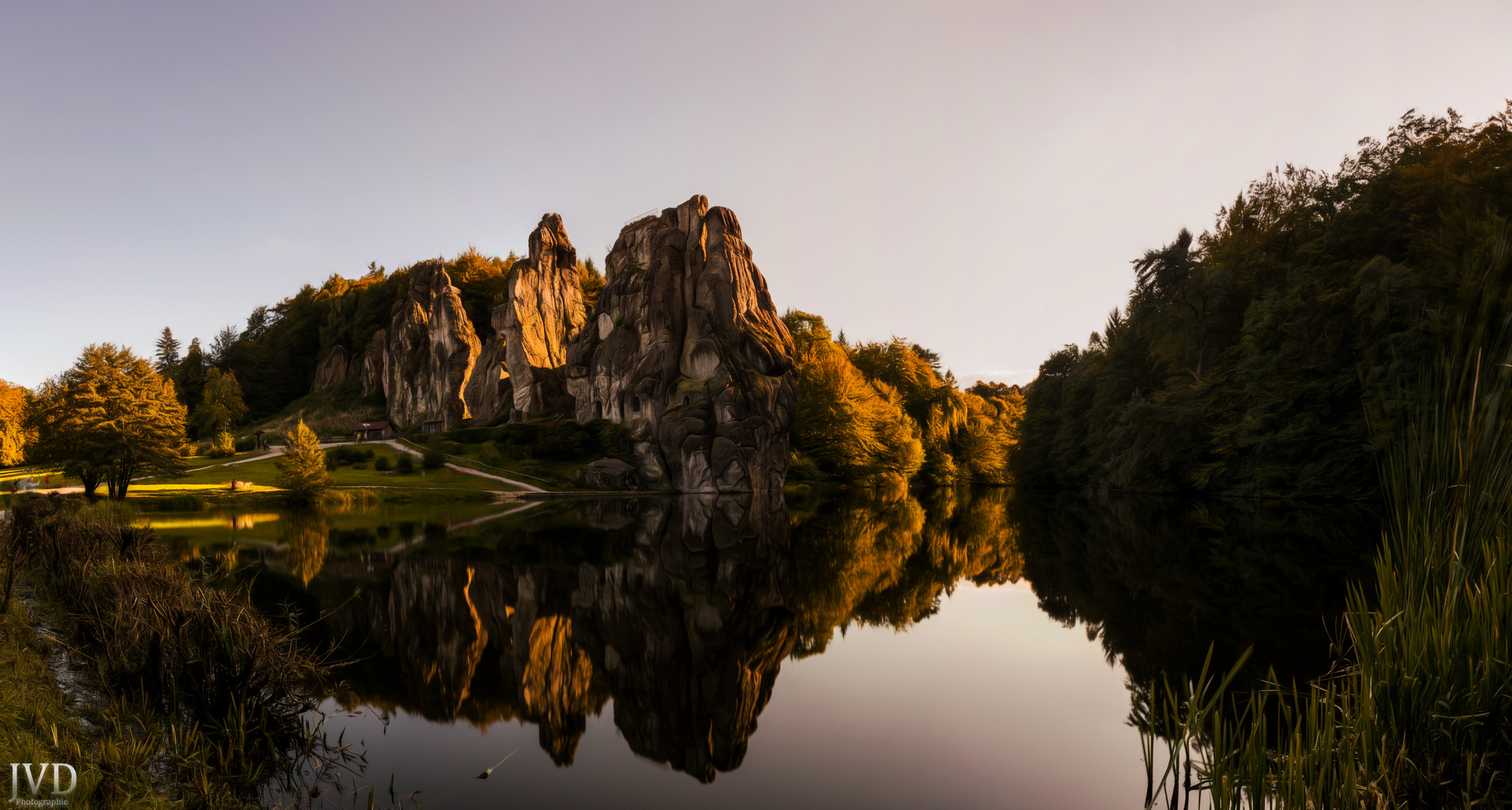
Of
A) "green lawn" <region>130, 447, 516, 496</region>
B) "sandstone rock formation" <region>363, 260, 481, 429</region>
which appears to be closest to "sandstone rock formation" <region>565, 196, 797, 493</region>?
"green lawn" <region>130, 447, 516, 496</region>

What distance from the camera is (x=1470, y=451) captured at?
3828mm

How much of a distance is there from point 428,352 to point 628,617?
250 feet

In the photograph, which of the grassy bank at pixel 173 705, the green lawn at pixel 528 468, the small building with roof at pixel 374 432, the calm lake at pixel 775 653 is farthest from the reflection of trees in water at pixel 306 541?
the small building with roof at pixel 374 432

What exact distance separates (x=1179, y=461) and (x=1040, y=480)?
1514 cm

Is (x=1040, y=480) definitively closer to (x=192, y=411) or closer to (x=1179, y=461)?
(x=1179, y=461)

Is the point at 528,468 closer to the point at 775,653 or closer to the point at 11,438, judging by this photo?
the point at 775,653

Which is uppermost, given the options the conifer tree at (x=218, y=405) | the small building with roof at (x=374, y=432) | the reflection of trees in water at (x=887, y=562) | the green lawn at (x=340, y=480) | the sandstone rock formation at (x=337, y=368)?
the sandstone rock formation at (x=337, y=368)

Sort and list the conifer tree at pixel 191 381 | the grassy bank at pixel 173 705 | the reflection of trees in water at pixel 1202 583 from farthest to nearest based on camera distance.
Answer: the conifer tree at pixel 191 381
the reflection of trees in water at pixel 1202 583
the grassy bank at pixel 173 705

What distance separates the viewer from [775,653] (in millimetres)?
9281

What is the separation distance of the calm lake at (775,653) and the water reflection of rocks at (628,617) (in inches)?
2.2

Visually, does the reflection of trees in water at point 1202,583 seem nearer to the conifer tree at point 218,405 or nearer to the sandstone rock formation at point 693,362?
the sandstone rock formation at point 693,362

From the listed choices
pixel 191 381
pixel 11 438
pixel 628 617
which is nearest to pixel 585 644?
pixel 628 617

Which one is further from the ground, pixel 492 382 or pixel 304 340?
pixel 304 340

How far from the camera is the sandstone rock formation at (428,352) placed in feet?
243
